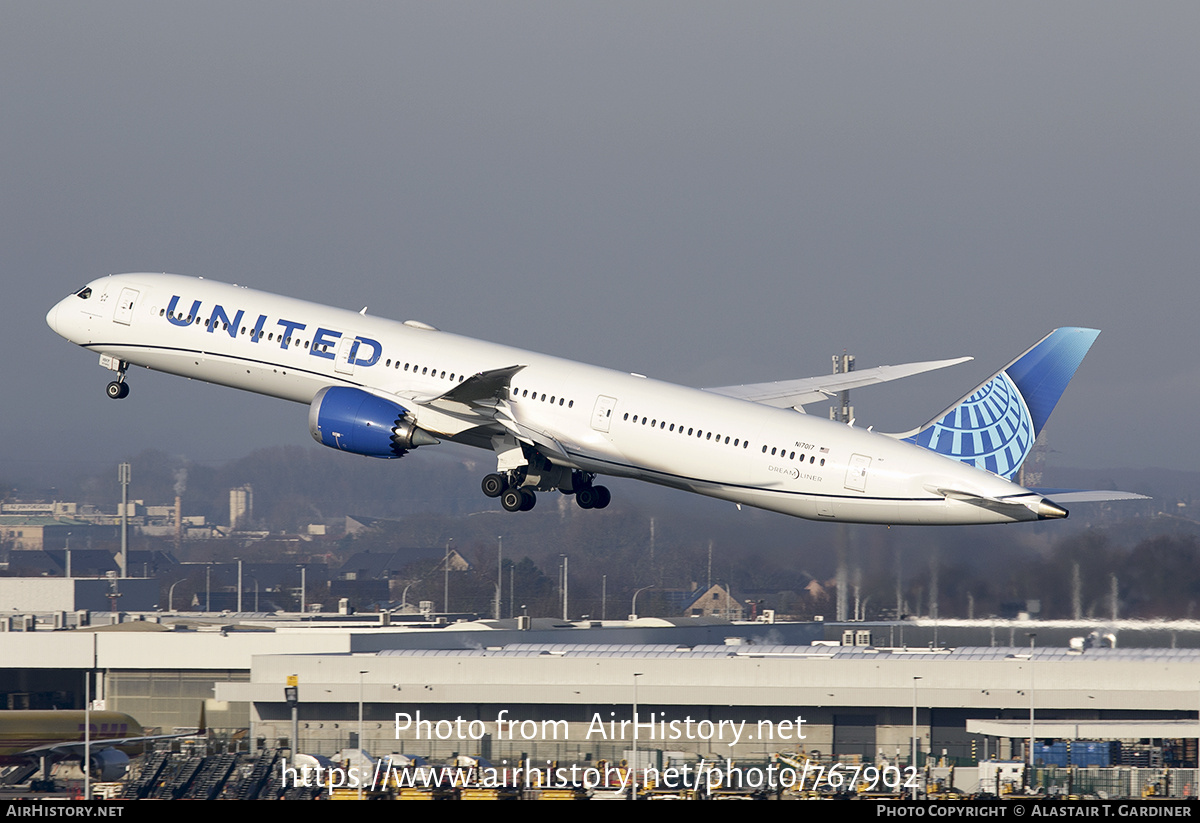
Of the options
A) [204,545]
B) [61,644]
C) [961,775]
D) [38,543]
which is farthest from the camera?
[38,543]

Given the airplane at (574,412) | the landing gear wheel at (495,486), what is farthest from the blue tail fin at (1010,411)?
the landing gear wheel at (495,486)

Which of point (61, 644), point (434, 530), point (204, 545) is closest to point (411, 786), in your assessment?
point (61, 644)

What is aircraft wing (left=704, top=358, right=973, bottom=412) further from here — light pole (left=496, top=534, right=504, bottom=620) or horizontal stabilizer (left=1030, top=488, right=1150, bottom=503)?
light pole (left=496, top=534, right=504, bottom=620)

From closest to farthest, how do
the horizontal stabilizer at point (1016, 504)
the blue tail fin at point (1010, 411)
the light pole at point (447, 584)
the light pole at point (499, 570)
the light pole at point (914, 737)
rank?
the horizontal stabilizer at point (1016, 504), the light pole at point (914, 737), the blue tail fin at point (1010, 411), the light pole at point (499, 570), the light pole at point (447, 584)

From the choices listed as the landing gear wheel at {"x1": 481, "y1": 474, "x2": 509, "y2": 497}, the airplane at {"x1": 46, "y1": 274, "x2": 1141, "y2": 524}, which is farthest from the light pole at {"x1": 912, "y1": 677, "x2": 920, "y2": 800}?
the landing gear wheel at {"x1": 481, "y1": 474, "x2": 509, "y2": 497}

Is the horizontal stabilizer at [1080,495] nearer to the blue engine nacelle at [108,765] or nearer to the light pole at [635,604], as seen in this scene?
the blue engine nacelle at [108,765]

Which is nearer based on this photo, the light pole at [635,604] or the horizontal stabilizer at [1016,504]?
the horizontal stabilizer at [1016,504]

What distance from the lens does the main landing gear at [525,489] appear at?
47.2 m

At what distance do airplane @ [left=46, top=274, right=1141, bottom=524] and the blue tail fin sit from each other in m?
Answer: 0.04

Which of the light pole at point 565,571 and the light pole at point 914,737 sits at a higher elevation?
the light pole at point 565,571

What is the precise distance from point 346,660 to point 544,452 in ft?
41.3

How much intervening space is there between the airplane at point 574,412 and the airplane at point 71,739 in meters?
12.9

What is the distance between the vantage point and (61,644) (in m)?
63.3

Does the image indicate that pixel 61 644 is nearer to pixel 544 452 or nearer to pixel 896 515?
pixel 544 452
